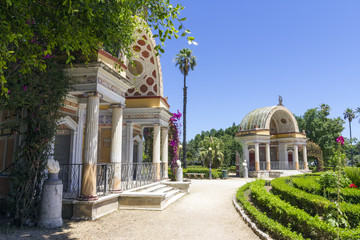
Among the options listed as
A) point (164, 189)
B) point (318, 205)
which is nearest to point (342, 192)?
point (318, 205)

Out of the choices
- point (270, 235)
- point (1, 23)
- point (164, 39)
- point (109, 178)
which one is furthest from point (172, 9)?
point (109, 178)

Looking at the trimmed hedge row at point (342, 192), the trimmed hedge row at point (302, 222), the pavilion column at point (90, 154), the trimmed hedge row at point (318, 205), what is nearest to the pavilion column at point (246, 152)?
the trimmed hedge row at point (342, 192)

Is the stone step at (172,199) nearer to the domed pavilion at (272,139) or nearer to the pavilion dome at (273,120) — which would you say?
the domed pavilion at (272,139)

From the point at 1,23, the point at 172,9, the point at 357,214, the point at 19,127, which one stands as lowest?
the point at 357,214

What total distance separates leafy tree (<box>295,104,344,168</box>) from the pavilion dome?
621cm

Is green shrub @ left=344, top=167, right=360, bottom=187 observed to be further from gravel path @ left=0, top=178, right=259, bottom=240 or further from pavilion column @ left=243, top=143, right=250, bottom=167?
pavilion column @ left=243, top=143, right=250, bottom=167

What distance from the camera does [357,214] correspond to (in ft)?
19.5

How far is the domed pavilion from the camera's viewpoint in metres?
27.6

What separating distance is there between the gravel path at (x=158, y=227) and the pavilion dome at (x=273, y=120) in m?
20.5

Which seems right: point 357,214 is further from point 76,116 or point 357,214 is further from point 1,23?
point 76,116

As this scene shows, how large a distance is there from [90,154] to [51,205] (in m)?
1.72

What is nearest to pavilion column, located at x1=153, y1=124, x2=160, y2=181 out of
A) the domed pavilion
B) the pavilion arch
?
the domed pavilion

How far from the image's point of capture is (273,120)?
106 feet

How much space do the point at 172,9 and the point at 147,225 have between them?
547 cm
